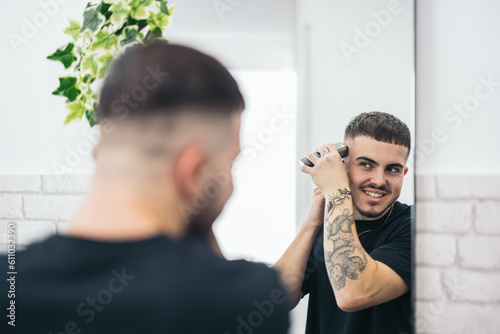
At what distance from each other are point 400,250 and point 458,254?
15cm

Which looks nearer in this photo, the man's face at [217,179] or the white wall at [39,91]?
the man's face at [217,179]

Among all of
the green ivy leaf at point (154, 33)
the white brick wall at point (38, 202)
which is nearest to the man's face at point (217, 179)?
the green ivy leaf at point (154, 33)

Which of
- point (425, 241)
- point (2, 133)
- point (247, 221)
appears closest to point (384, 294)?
point (425, 241)

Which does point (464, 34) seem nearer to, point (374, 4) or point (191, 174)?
point (374, 4)

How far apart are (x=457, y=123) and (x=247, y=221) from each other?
0.55 metres

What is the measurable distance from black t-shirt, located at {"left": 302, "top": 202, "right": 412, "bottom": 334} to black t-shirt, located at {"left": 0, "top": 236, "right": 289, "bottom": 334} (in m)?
0.27

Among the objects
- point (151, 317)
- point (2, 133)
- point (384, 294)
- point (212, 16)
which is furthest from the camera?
Answer: point (2, 133)

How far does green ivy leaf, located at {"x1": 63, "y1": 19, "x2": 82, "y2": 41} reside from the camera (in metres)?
1.12

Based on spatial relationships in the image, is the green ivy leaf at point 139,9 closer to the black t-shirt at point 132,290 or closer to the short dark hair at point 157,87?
the short dark hair at point 157,87

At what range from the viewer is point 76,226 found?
0.70m

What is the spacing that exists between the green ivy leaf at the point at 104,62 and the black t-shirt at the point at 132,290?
0.46m

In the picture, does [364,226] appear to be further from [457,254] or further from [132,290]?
[132,290]

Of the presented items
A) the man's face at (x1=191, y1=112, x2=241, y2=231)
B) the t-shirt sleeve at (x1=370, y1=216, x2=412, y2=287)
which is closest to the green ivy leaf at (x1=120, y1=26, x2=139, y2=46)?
the man's face at (x1=191, y1=112, x2=241, y2=231)

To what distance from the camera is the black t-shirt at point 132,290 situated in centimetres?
66
